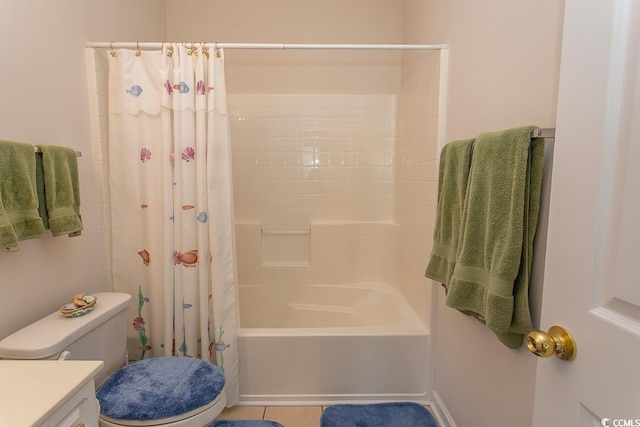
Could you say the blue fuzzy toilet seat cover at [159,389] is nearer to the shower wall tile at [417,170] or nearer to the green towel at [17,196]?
the green towel at [17,196]

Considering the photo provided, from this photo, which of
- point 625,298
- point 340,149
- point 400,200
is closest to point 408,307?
point 400,200

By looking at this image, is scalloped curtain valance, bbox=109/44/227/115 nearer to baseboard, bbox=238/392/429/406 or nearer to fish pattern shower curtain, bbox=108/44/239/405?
fish pattern shower curtain, bbox=108/44/239/405

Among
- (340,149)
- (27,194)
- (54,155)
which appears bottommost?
(27,194)

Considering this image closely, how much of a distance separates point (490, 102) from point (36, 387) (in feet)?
5.25

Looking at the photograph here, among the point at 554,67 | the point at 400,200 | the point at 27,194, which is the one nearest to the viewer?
the point at 554,67

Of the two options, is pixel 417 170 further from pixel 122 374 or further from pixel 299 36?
pixel 122 374

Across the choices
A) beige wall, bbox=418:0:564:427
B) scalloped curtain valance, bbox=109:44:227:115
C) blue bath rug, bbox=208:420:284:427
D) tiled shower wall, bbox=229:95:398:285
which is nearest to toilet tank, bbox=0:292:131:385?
blue bath rug, bbox=208:420:284:427

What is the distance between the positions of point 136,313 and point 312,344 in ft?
3.16

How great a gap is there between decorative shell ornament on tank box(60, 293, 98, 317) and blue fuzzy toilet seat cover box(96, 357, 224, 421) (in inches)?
11.2

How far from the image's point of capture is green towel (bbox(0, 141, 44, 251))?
3.42 ft

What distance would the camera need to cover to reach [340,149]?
2559 millimetres

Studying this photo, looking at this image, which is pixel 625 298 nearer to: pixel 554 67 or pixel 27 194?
pixel 554 67

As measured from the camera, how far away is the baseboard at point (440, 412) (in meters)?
1.61

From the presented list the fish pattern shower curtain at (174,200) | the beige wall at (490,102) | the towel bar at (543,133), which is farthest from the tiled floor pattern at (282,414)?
the towel bar at (543,133)
